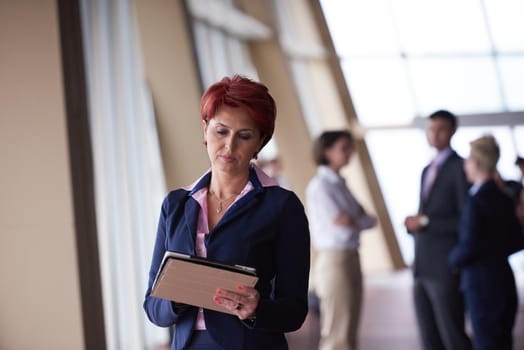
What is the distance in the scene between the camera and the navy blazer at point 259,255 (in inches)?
69.5

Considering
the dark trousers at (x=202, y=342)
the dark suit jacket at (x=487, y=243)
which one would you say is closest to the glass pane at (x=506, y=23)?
the dark suit jacket at (x=487, y=243)

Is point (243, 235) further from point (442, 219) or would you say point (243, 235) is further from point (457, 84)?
point (457, 84)

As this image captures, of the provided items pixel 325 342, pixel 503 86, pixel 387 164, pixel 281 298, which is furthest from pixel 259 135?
pixel 387 164

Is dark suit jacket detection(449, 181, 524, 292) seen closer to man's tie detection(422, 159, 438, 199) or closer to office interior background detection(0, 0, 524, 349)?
man's tie detection(422, 159, 438, 199)

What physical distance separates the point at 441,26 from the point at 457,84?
1137 millimetres

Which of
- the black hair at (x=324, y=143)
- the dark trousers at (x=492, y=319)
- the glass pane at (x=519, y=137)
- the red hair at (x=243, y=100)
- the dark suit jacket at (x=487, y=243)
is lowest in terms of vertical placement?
the dark trousers at (x=492, y=319)

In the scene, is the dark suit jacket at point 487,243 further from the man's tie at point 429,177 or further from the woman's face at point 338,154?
the woman's face at point 338,154

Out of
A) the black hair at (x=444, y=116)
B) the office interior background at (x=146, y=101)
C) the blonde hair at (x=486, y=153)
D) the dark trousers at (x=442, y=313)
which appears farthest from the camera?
the black hair at (x=444, y=116)

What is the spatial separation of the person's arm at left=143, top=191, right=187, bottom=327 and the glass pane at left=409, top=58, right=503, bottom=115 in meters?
11.0

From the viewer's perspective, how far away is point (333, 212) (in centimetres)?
472

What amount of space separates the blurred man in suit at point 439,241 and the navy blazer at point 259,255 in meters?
2.47

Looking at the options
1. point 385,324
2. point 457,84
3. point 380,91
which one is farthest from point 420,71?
point 385,324

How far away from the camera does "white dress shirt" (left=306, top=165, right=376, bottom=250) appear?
4660 millimetres

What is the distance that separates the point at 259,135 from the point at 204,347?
564 millimetres
